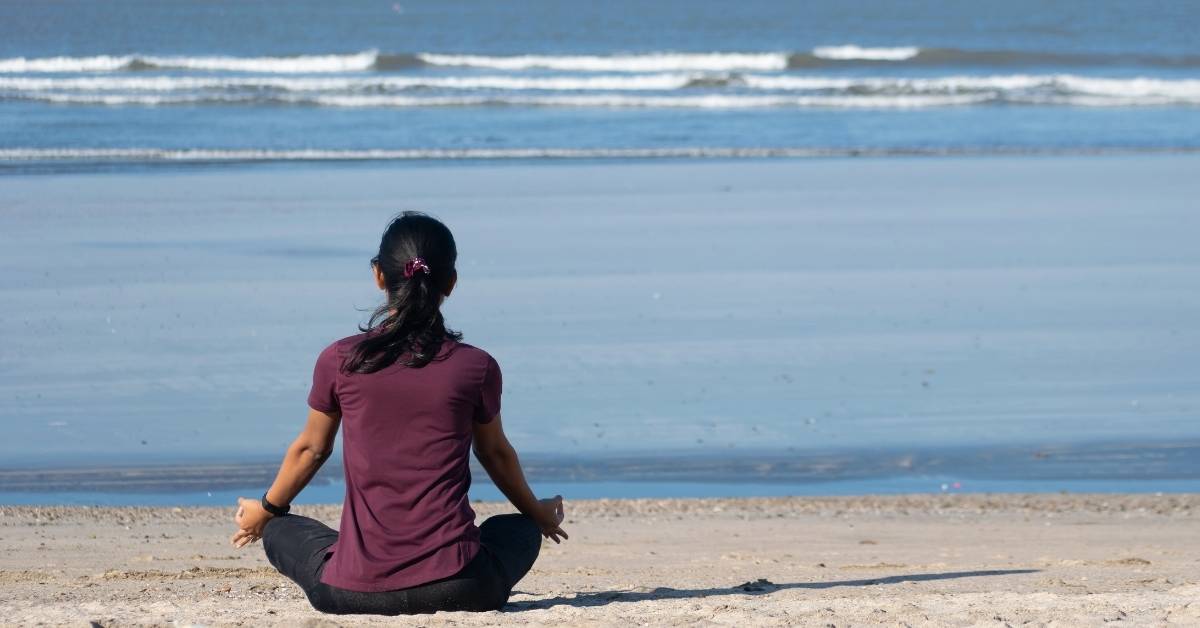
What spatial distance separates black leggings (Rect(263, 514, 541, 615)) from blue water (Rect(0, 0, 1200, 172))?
14.9 metres

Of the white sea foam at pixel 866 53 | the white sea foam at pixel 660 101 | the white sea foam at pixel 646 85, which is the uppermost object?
the white sea foam at pixel 866 53

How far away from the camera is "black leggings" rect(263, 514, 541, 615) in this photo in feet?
12.3

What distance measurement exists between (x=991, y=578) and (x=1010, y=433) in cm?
236

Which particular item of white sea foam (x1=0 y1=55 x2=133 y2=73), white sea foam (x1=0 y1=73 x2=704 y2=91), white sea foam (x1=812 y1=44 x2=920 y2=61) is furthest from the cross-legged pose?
white sea foam (x1=812 y1=44 x2=920 y2=61)

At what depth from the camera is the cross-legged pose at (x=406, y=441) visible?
3625mm

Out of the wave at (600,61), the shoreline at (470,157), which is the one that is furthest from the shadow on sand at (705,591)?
the wave at (600,61)

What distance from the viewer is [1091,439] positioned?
7.12 metres

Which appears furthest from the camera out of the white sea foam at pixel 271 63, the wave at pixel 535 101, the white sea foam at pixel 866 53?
the white sea foam at pixel 866 53

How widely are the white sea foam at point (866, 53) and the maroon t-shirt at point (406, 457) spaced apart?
3846 centimetres

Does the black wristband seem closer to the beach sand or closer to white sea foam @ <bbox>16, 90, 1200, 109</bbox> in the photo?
the beach sand

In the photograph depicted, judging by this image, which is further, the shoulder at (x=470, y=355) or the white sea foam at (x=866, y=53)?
the white sea foam at (x=866, y=53)

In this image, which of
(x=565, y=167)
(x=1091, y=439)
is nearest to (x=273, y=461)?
(x=1091, y=439)

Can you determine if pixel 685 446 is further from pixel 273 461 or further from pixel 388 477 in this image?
pixel 388 477

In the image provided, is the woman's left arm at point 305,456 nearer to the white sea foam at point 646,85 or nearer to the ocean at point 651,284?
the ocean at point 651,284
